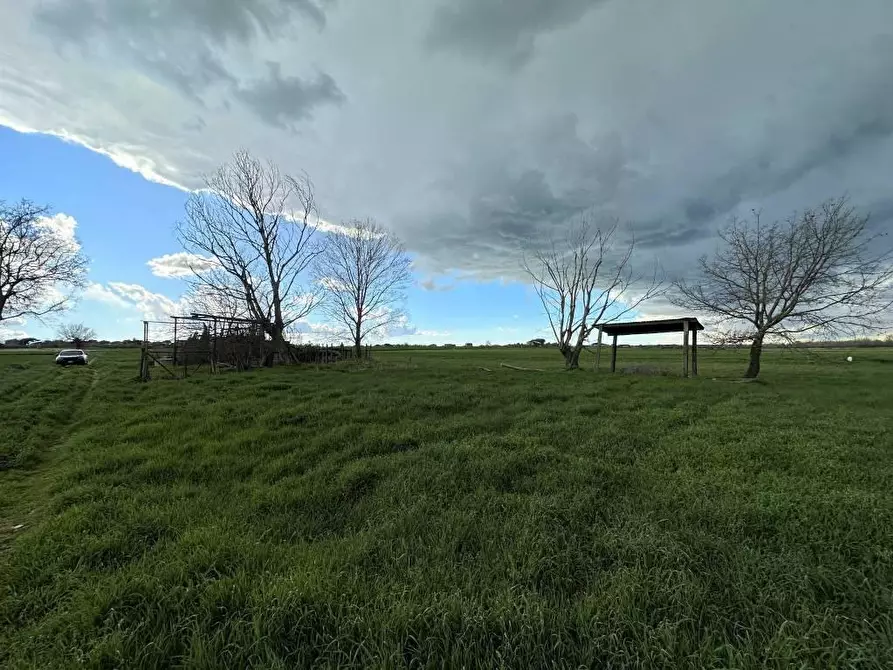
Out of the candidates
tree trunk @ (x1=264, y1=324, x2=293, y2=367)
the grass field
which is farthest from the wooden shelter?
tree trunk @ (x1=264, y1=324, x2=293, y2=367)

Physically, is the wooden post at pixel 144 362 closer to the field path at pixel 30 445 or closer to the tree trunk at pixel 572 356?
the field path at pixel 30 445

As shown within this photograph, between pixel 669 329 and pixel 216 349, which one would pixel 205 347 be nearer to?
pixel 216 349

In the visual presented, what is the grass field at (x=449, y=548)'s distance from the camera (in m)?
2.48

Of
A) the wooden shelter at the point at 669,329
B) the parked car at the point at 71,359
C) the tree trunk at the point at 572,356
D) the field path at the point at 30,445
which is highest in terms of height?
the wooden shelter at the point at 669,329

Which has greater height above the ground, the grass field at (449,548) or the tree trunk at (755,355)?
the tree trunk at (755,355)

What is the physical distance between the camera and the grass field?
2.48m

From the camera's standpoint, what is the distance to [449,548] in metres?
3.57

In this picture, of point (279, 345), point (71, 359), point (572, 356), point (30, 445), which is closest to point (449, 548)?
point (30, 445)

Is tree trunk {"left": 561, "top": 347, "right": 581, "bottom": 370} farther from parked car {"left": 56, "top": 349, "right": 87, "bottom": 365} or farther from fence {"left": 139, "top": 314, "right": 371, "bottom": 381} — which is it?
parked car {"left": 56, "top": 349, "right": 87, "bottom": 365}

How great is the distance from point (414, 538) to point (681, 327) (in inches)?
837

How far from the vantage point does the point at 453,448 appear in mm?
6527

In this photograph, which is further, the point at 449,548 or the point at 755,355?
the point at 755,355

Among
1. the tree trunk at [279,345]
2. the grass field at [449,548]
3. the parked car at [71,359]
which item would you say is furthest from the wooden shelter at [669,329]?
the parked car at [71,359]

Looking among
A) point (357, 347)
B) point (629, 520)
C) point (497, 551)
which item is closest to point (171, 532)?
point (497, 551)
